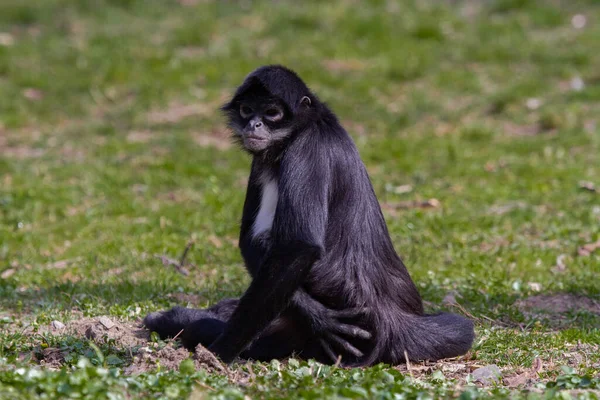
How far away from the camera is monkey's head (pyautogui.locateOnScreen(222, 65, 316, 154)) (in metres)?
5.77

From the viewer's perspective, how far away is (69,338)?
576 centimetres

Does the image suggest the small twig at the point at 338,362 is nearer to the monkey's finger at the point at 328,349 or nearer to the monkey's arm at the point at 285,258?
the monkey's finger at the point at 328,349

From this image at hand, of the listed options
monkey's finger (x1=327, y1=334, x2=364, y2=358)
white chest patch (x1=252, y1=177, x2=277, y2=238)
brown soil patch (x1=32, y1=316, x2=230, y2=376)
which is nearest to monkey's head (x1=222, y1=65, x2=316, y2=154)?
white chest patch (x1=252, y1=177, x2=277, y2=238)

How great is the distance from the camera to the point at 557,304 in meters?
7.22

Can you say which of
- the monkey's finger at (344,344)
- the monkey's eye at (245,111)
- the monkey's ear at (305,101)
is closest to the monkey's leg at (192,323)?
the monkey's finger at (344,344)

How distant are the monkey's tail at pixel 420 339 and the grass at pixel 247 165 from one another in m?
0.13

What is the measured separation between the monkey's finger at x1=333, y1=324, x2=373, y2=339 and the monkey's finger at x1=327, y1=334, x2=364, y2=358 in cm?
5

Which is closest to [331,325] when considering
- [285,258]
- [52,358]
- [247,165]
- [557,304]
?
[285,258]

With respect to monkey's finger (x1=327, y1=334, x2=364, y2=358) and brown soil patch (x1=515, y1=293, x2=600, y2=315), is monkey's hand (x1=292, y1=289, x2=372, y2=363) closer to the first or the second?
monkey's finger (x1=327, y1=334, x2=364, y2=358)

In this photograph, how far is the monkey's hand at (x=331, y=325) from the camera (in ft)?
18.1

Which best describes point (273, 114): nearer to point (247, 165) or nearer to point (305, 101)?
point (305, 101)

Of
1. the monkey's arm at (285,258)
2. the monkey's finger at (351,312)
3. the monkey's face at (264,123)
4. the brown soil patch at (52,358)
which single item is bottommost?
the brown soil patch at (52,358)

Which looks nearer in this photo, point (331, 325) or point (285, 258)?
point (285, 258)

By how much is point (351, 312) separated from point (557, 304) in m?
2.48
